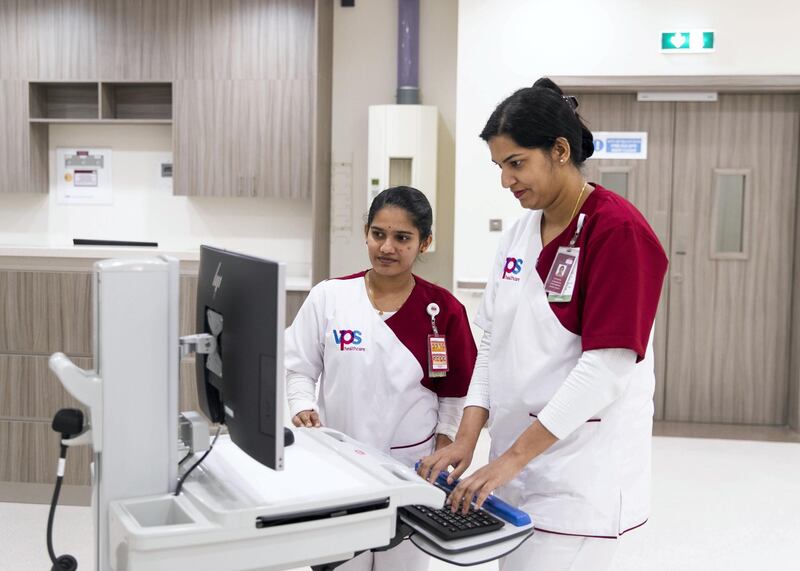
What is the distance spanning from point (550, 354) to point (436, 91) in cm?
430

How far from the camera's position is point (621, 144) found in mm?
5234

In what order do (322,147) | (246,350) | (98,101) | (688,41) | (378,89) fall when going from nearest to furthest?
(246,350)
(688,41)
(322,147)
(378,89)
(98,101)

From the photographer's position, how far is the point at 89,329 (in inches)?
149

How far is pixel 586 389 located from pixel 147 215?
5.18 m

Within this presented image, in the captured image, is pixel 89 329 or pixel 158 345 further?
pixel 89 329

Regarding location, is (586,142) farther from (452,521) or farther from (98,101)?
(98,101)

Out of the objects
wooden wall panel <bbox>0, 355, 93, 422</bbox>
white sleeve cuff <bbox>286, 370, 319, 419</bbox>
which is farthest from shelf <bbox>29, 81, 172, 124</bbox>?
white sleeve cuff <bbox>286, 370, 319, 419</bbox>

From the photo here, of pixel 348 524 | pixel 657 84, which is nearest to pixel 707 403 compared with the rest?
pixel 657 84

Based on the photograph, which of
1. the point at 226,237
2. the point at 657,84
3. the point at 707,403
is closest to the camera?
the point at 657,84

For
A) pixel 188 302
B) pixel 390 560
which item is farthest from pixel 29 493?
pixel 390 560

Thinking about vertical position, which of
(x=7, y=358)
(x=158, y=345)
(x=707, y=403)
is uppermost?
(x=158, y=345)

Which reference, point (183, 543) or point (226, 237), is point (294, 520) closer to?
point (183, 543)

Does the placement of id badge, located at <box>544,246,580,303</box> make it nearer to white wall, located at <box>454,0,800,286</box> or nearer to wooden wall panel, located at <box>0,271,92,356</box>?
wooden wall panel, located at <box>0,271,92,356</box>

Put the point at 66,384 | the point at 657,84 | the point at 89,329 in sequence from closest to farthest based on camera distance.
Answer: the point at 66,384, the point at 89,329, the point at 657,84
